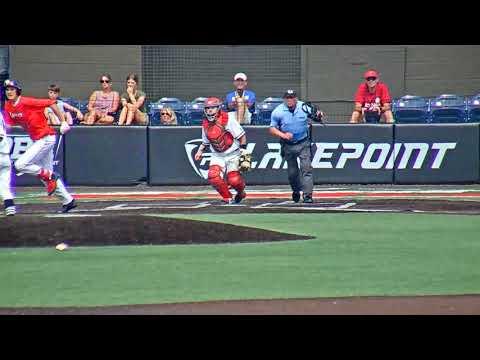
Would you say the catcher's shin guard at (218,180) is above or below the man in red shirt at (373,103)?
below

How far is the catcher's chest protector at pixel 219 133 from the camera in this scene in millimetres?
18281

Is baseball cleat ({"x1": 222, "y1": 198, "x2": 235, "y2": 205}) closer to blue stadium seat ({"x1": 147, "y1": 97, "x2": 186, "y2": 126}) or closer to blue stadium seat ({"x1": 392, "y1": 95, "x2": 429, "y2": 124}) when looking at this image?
blue stadium seat ({"x1": 147, "y1": 97, "x2": 186, "y2": 126})

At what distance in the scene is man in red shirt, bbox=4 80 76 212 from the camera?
53.6 feet

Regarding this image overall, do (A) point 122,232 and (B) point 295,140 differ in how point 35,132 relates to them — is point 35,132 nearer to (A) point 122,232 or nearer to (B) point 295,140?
(A) point 122,232

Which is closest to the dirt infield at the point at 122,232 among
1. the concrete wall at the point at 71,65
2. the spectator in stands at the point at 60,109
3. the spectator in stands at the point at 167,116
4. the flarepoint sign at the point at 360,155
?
the spectator in stands at the point at 60,109

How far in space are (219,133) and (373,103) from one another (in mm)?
4787

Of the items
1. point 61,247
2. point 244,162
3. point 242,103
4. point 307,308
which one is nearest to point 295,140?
point 244,162

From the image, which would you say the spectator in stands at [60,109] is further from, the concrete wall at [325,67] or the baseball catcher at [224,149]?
the concrete wall at [325,67]

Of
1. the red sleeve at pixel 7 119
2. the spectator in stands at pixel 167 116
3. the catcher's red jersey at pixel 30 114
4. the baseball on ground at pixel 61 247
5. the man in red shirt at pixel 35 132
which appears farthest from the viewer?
the spectator in stands at pixel 167 116

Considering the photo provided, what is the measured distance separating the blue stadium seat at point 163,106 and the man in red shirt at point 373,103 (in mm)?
4372

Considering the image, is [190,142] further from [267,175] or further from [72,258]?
[72,258]

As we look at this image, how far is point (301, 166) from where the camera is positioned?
60.3ft

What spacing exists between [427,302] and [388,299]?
0.37 m

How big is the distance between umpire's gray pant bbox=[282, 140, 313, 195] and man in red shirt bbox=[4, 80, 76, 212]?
4.00 metres
